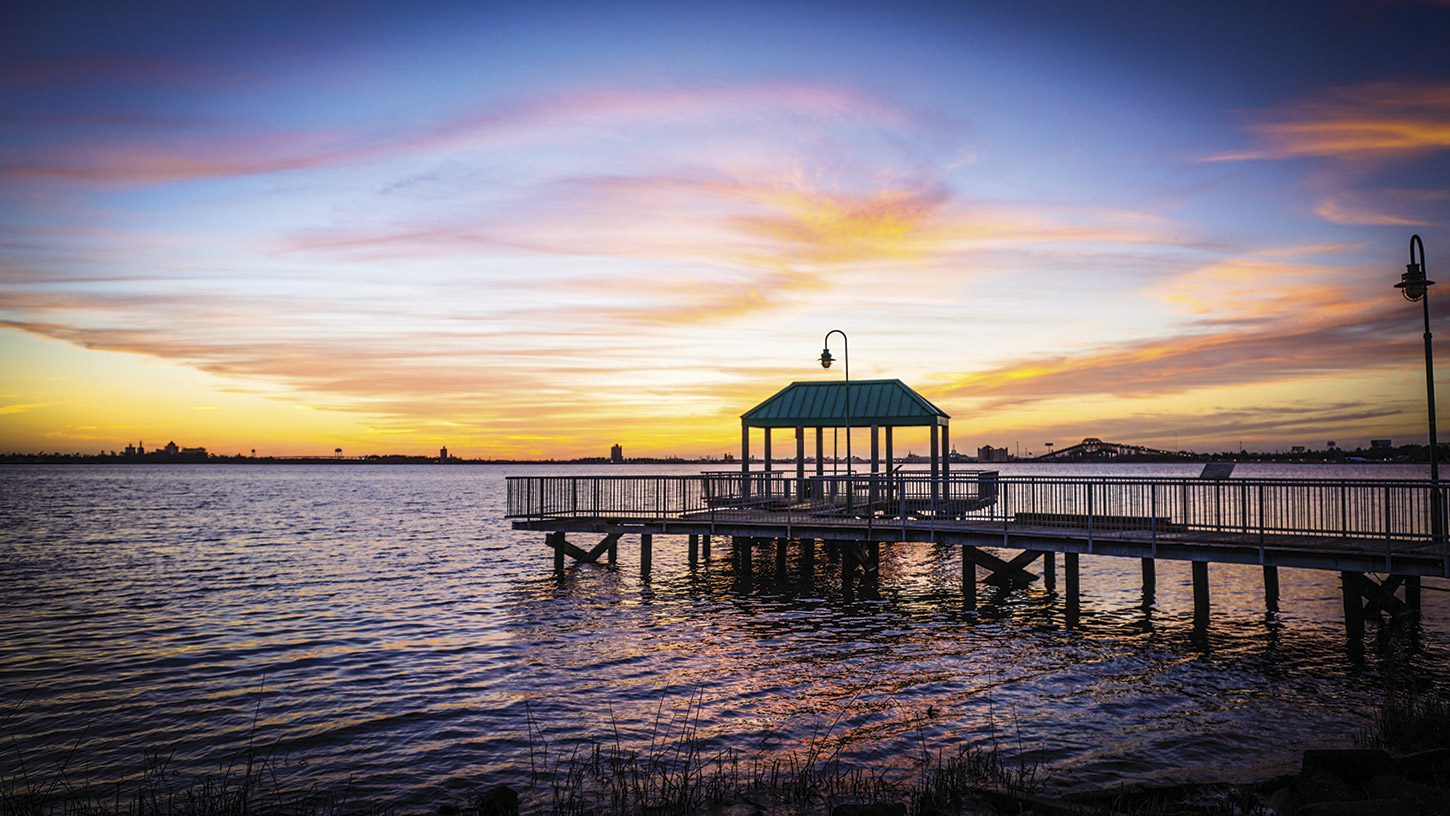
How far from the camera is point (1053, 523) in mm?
25031

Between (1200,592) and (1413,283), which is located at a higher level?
(1413,283)

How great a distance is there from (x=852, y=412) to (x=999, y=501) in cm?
741

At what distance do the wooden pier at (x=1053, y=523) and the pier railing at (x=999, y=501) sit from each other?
8cm

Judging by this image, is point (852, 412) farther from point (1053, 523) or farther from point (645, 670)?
point (645, 670)

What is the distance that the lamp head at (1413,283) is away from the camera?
67.0 ft

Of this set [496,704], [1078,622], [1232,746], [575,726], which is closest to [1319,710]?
[1232,746]

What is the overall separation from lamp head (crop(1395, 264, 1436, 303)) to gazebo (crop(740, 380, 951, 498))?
15941mm

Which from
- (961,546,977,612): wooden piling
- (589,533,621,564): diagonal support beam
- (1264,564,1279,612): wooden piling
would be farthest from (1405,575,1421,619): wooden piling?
(589,533,621,564): diagonal support beam

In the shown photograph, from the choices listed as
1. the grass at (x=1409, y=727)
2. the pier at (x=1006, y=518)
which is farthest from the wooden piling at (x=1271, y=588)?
the grass at (x=1409, y=727)

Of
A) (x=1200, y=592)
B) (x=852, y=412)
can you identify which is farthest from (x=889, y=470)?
(x=1200, y=592)

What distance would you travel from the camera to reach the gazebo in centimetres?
3469

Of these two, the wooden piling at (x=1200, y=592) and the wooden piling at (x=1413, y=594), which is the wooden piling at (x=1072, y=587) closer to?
the wooden piling at (x=1200, y=592)

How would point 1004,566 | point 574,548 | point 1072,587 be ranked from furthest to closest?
point 574,548
point 1004,566
point 1072,587

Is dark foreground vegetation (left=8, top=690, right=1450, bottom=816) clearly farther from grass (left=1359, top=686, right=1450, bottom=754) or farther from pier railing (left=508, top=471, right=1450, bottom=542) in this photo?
pier railing (left=508, top=471, right=1450, bottom=542)
